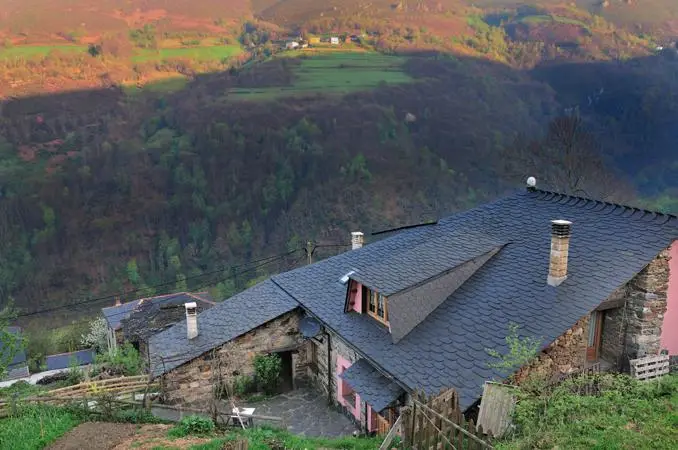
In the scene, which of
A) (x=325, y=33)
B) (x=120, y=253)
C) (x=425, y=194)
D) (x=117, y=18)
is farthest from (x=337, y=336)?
(x=117, y=18)

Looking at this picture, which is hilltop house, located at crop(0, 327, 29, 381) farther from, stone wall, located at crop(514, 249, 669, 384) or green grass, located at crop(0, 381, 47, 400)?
stone wall, located at crop(514, 249, 669, 384)

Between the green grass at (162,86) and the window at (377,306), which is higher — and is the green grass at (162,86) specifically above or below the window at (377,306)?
above

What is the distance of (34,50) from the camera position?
9194 centimetres

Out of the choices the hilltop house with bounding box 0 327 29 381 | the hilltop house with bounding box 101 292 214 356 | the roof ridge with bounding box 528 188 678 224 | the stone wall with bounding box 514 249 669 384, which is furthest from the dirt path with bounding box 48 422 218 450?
the hilltop house with bounding box 0 327 29 381

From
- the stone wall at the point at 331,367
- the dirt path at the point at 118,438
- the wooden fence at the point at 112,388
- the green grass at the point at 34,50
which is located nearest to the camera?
the dirt path at the point at 118,438

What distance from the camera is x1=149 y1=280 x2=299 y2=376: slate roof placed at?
15484 mm

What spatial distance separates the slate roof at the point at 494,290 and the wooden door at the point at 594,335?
1.17 m

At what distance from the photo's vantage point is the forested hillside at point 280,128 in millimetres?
65188

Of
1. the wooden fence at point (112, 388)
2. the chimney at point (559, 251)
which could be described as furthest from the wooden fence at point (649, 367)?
the wooden fence at point (112, 388)

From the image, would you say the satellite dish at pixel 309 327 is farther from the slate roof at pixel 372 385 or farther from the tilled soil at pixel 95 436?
the tilled soil at pixel 95 436

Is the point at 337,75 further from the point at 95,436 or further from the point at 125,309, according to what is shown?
the point at 95,436

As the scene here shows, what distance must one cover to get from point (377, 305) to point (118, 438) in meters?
6.47

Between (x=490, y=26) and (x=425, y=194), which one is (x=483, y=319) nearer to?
(x=425, y=194)

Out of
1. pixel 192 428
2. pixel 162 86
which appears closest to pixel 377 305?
pixel 192 428
